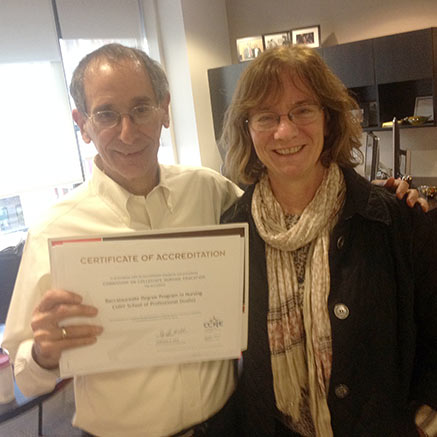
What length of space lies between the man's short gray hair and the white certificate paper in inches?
18.3

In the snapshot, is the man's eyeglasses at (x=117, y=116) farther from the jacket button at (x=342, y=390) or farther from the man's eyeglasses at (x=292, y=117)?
the jacket button at (x=342, y=390)

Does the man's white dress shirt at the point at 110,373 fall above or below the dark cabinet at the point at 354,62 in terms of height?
below

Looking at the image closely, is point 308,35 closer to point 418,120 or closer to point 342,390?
point 418,120

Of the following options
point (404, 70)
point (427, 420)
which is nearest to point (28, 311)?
point (427, 420)

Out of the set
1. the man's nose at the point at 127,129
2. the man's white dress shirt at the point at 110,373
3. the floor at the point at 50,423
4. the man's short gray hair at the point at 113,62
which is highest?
the man's short gray hair at the point at 113,62

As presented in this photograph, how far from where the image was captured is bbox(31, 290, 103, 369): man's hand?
3.06ft

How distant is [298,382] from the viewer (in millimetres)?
1150

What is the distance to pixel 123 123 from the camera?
1.12 m

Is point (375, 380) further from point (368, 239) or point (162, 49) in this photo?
point (162, 49)

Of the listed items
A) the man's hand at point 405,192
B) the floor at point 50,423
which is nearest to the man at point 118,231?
the man's hand at point 405,192

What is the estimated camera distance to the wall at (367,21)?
3.65m

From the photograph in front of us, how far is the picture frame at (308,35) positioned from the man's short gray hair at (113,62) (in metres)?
3.26

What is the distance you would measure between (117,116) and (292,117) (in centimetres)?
48
